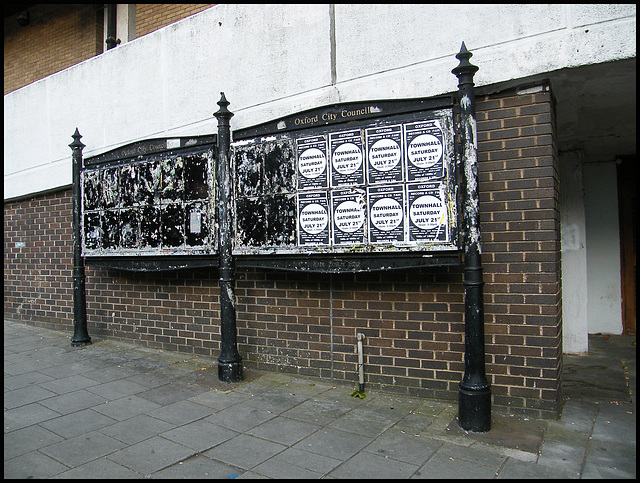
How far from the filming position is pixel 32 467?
342cm

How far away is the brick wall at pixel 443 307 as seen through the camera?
427cm

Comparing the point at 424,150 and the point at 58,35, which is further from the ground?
the point at 58,35

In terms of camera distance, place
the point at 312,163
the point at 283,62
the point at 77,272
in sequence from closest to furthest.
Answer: the point at 312,163 → the point at 283,62 → the point at 77,272

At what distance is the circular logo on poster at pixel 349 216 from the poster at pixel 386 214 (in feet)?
0.39

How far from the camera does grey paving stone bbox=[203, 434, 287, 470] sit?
349 centimetres

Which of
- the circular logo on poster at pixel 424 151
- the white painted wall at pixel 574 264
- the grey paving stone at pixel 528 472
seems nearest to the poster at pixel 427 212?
the circular logo on poster at pixel 424 151

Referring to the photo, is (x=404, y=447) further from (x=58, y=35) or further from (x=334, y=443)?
(x=58, y=35)

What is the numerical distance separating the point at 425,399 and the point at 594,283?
5.34 metres

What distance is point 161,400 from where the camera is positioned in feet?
15.9

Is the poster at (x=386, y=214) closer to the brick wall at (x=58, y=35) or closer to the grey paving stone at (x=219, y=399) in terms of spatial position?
the grey paving stone at (x=219, y=399)

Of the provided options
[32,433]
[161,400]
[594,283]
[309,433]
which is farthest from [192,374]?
[594,283]

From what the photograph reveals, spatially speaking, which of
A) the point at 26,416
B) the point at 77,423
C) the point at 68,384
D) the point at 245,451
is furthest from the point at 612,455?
the point at 68,384

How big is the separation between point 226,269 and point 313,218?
3.99 ft

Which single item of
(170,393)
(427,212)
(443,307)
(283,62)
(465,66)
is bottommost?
(170,393)
